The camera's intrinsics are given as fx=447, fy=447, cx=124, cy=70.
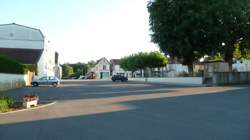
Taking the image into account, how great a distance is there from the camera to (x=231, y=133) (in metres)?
11.8

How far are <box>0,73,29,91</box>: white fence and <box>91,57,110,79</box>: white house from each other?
105 metres

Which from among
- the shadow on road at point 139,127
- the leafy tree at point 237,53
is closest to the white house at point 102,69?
the leafy tree at point 237,53

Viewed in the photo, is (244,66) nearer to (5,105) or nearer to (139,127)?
(5,105)

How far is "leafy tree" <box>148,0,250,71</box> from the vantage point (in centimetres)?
5009

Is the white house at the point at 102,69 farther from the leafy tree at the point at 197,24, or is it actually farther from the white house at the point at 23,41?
the leafy tree at the point at 197,24

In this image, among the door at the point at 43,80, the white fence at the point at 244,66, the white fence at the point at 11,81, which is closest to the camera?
the white fence at the point at 11,81

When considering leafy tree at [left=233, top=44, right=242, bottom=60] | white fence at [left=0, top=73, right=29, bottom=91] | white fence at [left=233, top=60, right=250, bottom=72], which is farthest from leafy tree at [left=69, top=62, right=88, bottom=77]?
white fence at [left=0, top=73, right=29, bottom=91]

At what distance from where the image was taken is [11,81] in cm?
4422

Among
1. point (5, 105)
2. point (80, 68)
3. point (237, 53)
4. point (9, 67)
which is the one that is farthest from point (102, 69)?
point (5, 105)

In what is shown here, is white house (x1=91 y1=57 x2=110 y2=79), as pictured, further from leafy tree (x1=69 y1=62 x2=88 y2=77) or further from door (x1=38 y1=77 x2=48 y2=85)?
door (x1=38 y1=77 x2=48 y2=85)

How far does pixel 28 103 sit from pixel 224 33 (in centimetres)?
3367

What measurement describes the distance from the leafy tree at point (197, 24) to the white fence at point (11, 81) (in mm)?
16284

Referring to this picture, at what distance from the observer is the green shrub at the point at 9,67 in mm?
39925

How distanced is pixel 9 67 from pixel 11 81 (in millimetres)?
1722
